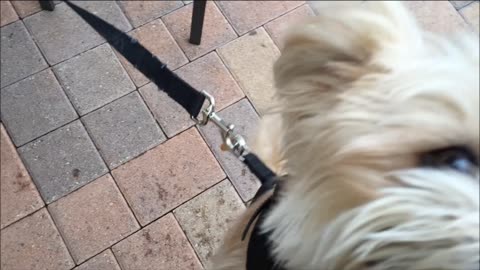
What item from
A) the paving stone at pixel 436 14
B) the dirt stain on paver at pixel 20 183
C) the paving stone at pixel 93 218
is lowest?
the paving stone at pixel 93 218

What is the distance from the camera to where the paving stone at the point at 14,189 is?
180 cm

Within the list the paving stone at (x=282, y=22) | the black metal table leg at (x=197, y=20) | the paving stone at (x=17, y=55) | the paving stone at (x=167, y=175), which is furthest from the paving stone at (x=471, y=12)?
the paving stone at (x=17, y=55)

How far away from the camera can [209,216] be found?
6.12 feet

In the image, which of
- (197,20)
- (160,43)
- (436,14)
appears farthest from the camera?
A: (436,14)

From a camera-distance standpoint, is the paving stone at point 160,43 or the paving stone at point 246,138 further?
the paving stone at point 160,43

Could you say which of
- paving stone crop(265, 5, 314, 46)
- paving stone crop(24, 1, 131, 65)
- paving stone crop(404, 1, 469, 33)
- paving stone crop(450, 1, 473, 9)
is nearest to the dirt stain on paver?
paving stone crop(24, 1, 131, 65)

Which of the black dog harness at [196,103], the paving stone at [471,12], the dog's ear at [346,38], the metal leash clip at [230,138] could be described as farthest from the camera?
the paving stone at [471,12]

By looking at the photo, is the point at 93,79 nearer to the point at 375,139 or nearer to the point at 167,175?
the point at 167,175

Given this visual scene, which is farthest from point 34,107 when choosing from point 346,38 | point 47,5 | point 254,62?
point 346,38

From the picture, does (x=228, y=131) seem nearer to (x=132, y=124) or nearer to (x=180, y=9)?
(x=132, y=124)

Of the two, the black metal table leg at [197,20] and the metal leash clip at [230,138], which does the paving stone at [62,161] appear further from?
the metal leash clip at [230,138]

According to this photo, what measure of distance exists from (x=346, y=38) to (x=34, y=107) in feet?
4.30

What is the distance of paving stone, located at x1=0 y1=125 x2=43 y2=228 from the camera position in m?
1.80

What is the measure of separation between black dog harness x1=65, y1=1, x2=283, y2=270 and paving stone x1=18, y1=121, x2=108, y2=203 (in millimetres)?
546
